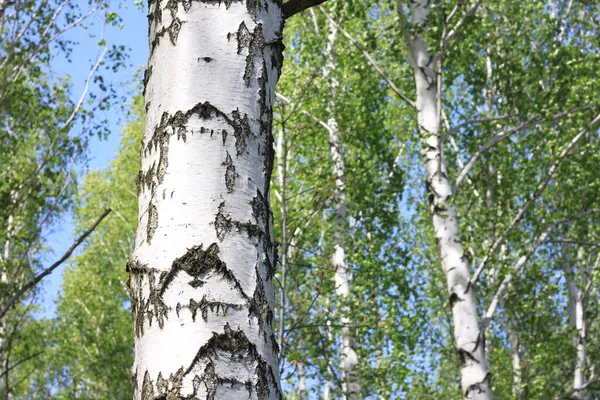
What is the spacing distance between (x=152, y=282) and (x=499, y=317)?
587 inches

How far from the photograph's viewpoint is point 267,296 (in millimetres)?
1435

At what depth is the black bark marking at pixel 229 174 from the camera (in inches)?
56.2

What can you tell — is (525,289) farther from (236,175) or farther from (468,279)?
(236,175)

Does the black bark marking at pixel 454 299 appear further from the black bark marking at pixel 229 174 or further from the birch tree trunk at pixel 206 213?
the black bark marking at pixel 229 174

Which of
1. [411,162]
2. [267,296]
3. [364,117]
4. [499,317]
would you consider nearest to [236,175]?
[267,296]

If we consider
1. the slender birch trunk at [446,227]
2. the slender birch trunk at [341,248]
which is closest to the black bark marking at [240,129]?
the slender birch trunk at [446,227]

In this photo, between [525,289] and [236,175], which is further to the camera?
[525,289]

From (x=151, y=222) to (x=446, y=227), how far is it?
5340mm

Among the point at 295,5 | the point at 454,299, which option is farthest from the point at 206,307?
the point at 454,299

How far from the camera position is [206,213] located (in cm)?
140

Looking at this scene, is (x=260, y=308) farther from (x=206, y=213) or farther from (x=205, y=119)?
(x=205, y=119)

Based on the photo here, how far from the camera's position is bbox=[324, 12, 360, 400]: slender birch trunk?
970cm

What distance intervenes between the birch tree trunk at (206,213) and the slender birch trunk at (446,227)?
15.8 ft

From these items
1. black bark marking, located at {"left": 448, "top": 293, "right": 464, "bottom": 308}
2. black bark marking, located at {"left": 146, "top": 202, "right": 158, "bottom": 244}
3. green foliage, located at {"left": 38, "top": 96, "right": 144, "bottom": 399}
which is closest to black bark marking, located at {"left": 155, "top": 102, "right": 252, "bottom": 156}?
black bark marking, located at {"left": 146, "top": 202, "right": 158, "bottom": 244}
